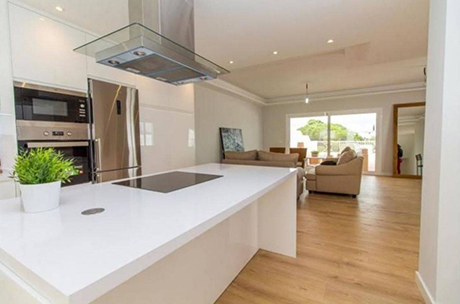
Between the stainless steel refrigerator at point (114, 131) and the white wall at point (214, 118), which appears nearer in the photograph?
the stainless steel refrigerator at point (114, 131)

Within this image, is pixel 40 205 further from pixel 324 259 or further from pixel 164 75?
pixel 324 259

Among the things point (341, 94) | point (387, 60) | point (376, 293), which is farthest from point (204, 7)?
point (341, 94)

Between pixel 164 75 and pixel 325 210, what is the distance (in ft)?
10.2

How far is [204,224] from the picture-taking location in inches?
32.4

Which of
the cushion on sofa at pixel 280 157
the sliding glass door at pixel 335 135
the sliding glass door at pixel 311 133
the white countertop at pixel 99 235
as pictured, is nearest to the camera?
the white countertop at pixel 99 235

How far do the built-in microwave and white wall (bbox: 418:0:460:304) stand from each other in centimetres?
323

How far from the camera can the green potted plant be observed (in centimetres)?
91

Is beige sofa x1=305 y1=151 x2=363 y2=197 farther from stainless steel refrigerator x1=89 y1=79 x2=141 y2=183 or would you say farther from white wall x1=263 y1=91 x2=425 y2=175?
stainless steel refrigerator x1=89 y1=79 x2=141 y2=183

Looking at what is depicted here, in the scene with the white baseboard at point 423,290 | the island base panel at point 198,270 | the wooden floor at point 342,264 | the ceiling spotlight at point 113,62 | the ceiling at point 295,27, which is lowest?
the wooden floor at point 342,264

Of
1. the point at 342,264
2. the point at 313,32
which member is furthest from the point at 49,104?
the point at 342,264

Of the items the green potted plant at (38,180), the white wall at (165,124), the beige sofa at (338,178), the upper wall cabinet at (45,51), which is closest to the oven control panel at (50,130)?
the upper wall cabinet at (45,51)

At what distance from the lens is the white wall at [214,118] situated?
550cm

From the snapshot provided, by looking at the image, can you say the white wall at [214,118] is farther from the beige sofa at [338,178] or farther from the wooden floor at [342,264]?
the wooden floor at [342,264]

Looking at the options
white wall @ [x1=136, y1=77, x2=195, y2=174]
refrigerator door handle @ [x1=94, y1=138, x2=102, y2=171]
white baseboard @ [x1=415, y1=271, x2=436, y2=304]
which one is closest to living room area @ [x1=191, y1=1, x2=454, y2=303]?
white baseboard @ [x1=415, y1=271, x2=436, y2=304]
